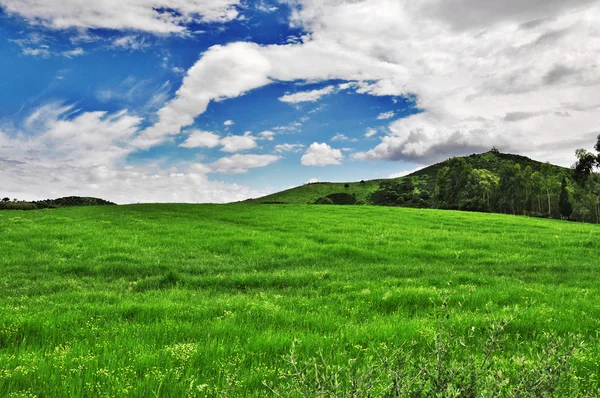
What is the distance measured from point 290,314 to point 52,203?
66.9 m

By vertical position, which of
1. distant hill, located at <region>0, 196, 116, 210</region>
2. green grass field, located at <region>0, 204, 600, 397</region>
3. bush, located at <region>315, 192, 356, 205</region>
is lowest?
green grass field, located at <region>0, 204, 600, 397</region>

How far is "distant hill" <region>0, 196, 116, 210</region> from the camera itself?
5506 centimetres

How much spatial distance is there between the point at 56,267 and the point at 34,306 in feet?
24.3

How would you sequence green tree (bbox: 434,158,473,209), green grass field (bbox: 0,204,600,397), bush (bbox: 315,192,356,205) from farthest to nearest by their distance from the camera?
bush (bbox: 315,192,356,205) → green tree (bbox: 434,158,473,209) → green grass field (bbox: 0,204,600,397)

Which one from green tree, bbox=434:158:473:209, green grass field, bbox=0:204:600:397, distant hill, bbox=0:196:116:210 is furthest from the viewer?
green tree, bbox=434:158:473:209

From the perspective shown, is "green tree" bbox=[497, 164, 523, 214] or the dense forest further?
"green tree" bbox=[497, 164, 523, 214]

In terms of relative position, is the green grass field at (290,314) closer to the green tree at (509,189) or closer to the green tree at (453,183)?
the green tree at (509,189)

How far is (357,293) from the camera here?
495 inches

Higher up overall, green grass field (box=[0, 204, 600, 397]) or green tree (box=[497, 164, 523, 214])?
green tree (box=[497, 164, 523, 214])

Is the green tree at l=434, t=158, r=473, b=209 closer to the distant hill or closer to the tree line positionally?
the tree line

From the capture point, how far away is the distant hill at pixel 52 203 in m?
55.1

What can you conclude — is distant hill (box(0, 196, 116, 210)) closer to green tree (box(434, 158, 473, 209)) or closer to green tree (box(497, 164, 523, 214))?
green tree (box(434, 158, 473, 209))

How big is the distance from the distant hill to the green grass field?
3357cm

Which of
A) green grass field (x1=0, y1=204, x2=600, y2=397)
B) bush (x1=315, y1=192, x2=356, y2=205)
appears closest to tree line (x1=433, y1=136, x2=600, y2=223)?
bush (x1=315, y1=192, x2=356, y2=205)
